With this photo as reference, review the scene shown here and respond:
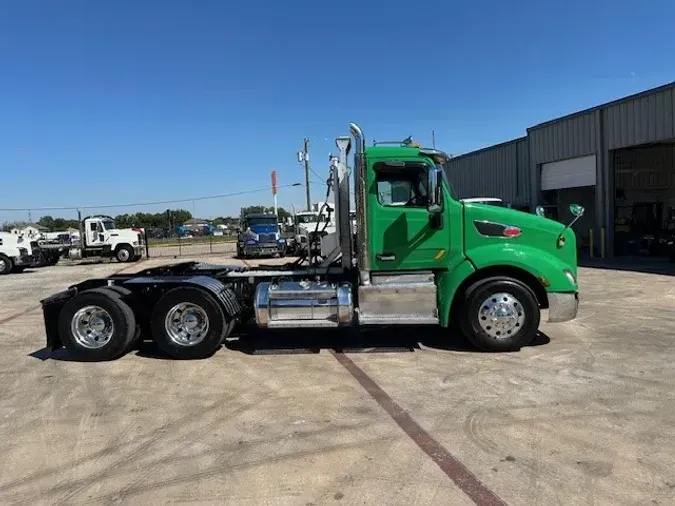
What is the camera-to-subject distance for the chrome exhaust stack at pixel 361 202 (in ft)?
23.5

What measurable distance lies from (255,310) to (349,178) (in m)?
2.25

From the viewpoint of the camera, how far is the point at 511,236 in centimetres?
717

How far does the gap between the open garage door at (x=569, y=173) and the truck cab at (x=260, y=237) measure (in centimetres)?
1346

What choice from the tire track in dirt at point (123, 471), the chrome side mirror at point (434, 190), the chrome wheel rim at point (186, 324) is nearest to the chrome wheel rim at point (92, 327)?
the chrome wheel rim at point (186, 324)

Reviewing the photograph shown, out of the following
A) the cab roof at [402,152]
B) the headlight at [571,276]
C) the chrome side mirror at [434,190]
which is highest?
the cab roof at [402,152]

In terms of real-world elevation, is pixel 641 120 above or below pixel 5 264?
above

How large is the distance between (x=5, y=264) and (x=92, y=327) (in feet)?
70.5

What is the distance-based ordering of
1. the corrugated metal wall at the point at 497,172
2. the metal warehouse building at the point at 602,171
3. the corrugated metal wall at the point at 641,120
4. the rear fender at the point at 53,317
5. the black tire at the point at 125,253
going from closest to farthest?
the rear fender at the point at 53,317 < the corrugated metal wall at the point at 641,120 < the metal warehouse building at the point at 602,171 < the corrugated metal wall at the point at 497,172 < the black tire at the point at 125,253

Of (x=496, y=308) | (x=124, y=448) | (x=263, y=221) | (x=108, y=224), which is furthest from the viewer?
(x=108, y=224)

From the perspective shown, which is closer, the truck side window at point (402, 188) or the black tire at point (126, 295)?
the truck side window at point (402, 188)

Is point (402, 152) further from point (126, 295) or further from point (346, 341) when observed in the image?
point (126, 295)

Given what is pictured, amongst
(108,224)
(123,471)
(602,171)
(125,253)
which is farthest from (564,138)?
(108,224)

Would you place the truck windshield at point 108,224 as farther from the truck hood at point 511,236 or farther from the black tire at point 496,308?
the black tire at point 496,308

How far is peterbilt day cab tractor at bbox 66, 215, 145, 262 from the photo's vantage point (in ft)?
98.2
